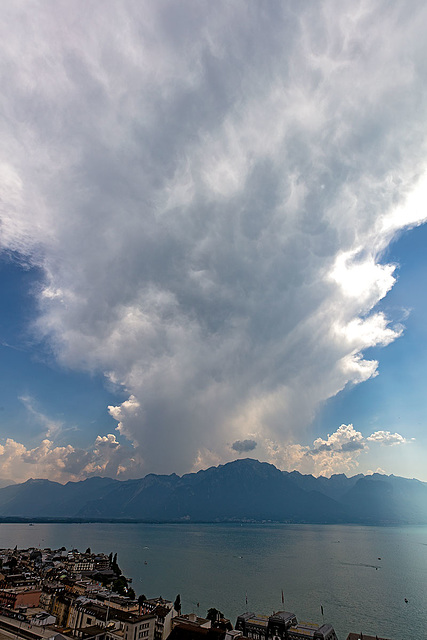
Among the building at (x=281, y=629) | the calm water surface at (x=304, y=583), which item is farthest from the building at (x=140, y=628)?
the calm water surface at (x=304, y=583)

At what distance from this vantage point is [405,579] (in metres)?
119

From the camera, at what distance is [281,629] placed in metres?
57.8

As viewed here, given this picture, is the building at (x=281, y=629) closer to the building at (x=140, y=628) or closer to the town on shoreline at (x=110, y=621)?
the town on shoreline at (x=110, y=621)

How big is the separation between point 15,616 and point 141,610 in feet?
66.2

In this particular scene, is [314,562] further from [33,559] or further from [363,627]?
[33,559]

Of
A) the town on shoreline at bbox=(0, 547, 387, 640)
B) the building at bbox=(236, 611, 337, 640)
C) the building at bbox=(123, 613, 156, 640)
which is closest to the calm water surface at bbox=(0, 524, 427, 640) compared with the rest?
the building at bbox=(236, 611, 337, 640)

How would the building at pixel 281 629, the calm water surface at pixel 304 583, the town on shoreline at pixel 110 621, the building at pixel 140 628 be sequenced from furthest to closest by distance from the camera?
the calm water surface at pixel 304 583 → the building at pixel 281 629 → the town on shoreline at pixel 110 621 → the building at pixel 140 628

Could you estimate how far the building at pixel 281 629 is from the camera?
55.2m

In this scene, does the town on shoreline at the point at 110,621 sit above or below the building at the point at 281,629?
above

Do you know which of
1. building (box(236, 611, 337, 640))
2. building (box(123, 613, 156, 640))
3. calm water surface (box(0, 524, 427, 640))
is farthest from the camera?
calm water surface (box(0, 524, 427, 640))

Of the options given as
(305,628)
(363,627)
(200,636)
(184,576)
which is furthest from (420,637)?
(184,576)

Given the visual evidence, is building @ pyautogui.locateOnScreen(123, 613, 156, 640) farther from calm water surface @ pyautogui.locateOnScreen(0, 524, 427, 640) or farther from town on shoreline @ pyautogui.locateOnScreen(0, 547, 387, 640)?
calm water surface @ pyautogui.locateOnScreen(0, 524, 427, 640)

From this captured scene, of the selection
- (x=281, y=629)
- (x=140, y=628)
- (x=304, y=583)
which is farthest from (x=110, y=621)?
(x=304, y=583)

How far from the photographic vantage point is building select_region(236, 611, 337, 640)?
55250 mm
